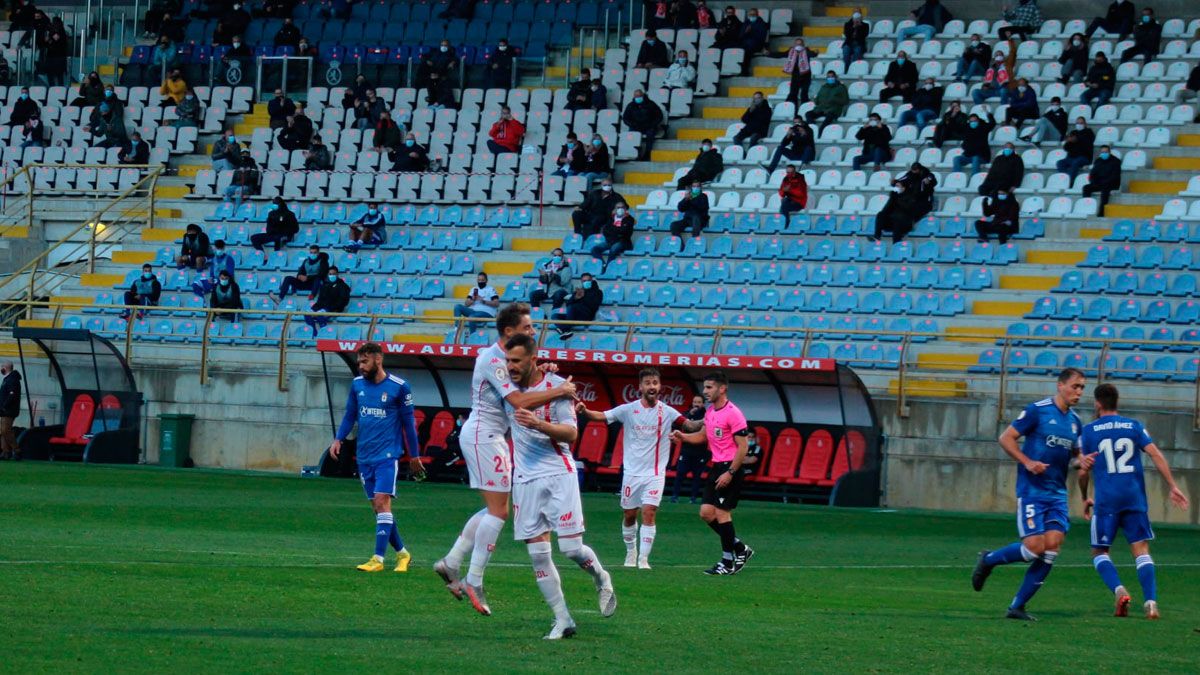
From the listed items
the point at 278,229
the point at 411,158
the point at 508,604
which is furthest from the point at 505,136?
the point at 508,604

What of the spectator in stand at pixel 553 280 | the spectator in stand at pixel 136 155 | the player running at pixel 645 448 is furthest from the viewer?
the spectator in stand at pixel 136 155

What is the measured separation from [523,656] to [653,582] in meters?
5.20

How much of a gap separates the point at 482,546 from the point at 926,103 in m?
24.9

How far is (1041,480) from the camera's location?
44.4 ft

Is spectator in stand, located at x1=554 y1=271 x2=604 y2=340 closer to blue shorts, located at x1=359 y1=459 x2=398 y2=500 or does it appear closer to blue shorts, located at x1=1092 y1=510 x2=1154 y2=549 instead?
blue shorts, located at x1=359 y1=459 x2=398 y2=500

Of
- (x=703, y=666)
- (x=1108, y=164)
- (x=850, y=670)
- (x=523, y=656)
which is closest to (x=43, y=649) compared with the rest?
(x=523, y=656)

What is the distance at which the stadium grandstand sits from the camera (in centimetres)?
3014

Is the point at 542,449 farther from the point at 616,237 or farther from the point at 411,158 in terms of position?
the point at 411,158

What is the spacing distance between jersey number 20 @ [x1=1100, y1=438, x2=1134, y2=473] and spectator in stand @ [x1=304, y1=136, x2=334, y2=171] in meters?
27.2

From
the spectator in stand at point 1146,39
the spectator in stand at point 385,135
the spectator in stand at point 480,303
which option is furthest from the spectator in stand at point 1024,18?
the spectator in stand at point 385,135

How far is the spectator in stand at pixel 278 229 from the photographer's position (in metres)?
37.1

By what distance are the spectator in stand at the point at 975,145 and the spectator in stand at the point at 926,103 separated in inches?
46.6

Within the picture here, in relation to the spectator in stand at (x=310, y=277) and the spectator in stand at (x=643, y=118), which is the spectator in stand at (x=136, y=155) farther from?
the spectator in stand at (x=643, y=118)

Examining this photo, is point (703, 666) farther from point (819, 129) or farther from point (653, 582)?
point (819, 129)
